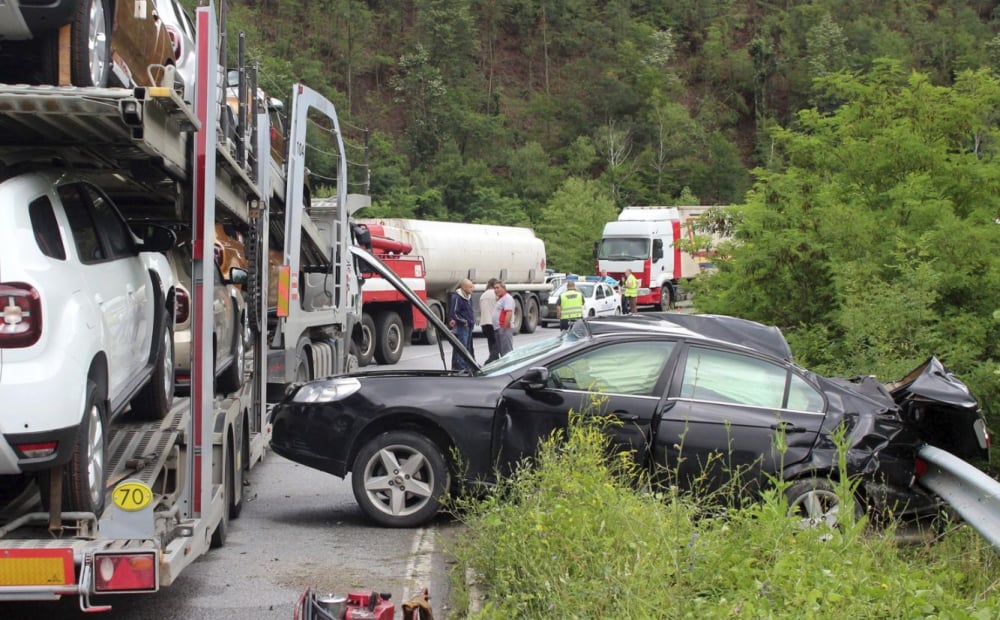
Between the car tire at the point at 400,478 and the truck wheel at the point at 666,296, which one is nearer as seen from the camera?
the car tire at the point at 400,478

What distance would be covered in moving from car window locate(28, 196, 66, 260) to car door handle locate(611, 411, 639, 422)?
12.2 ft

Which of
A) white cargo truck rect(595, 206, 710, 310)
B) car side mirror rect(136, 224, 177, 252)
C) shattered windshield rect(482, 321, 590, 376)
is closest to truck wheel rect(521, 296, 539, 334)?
white cargo truck rect(595, 206, 710, 310)

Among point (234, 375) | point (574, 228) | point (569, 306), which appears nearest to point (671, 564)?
point (234, 375)

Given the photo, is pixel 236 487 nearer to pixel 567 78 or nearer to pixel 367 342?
pixel 367 342

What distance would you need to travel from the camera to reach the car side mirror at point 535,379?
24.9 ft

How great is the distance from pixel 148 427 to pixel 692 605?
3679mm

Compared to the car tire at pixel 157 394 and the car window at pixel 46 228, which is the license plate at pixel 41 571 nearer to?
the car window at pixel 46 228

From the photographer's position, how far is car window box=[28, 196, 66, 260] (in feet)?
16.3

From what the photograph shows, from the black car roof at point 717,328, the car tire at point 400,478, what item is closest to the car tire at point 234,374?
the car tire at point 400,478

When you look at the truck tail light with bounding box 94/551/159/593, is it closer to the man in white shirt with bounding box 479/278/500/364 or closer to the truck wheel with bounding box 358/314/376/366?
the man in white shirt with bounding box 479/278/500/364

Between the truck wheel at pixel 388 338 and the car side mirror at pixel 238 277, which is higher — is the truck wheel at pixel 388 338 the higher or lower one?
the lower one

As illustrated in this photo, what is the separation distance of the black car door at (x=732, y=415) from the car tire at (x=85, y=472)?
11.7ft

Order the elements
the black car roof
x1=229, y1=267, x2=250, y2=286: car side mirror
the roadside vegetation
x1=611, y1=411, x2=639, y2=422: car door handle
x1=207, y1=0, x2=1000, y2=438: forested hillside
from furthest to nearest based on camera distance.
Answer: x1=207, y1=0, x2=1000, y2=438: forested hillside < x1=229, y1=267, x2=250, y2=286: car side mirror < the black car roof < x1=611, y1=411, x2=639, y2=422: car door handle < the roadside vegetation

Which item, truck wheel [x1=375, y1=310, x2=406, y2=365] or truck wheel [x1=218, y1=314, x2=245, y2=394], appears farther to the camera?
truck wheel [x1=375, y1=310, x2=406, y2=365]
